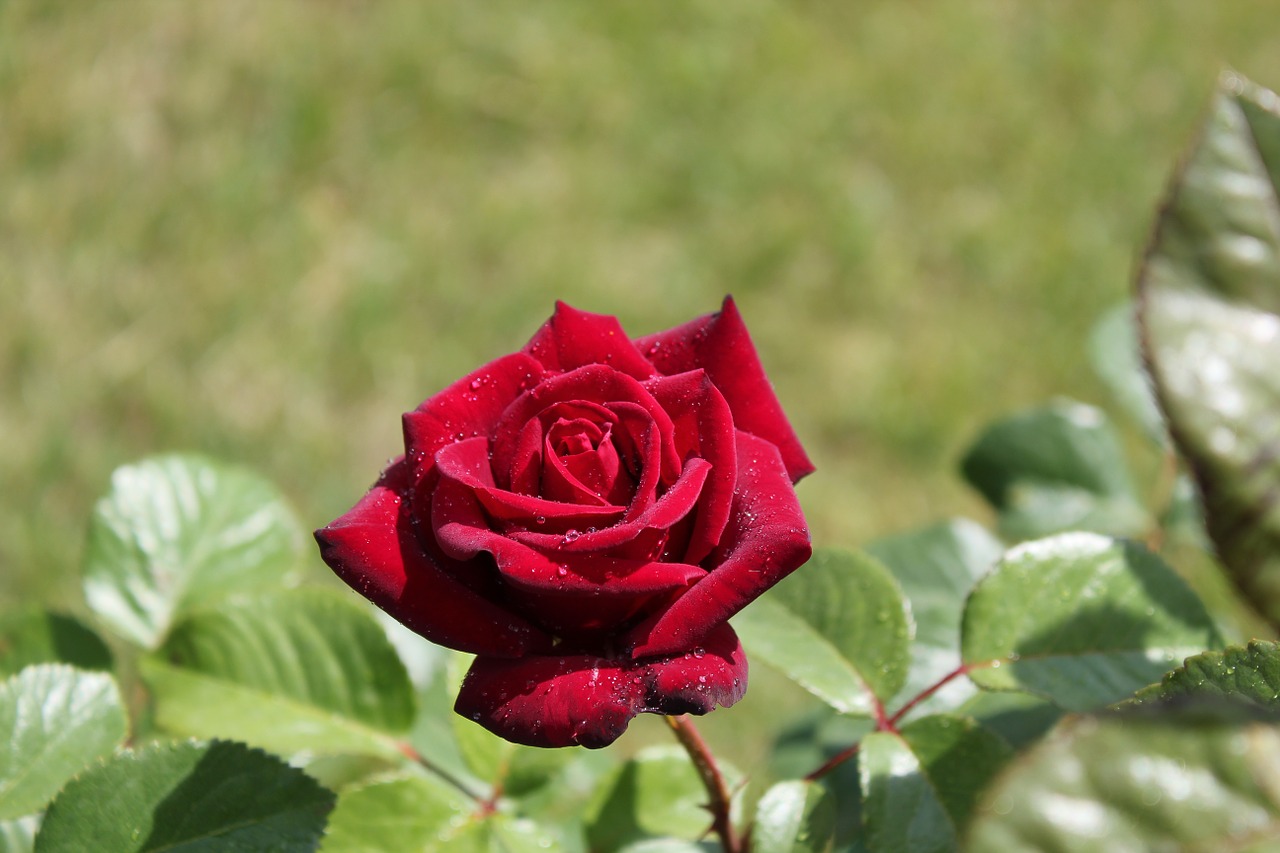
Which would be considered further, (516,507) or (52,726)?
(52,726)

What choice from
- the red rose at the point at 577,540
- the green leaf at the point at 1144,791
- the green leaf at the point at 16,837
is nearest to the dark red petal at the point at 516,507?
the red rose at the point at 577,540

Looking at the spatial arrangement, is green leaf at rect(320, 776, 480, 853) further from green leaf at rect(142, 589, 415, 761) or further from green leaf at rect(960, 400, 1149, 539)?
green leaf at rect(960, 400, 1149, 539)

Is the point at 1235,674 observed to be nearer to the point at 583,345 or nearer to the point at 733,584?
the point at 733,584

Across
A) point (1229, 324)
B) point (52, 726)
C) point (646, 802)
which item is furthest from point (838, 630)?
point (52, 726)

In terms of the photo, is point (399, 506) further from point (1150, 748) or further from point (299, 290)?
point (299, 290)

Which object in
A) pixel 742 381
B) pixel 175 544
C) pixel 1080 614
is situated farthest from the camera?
pixel 175 544
